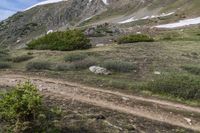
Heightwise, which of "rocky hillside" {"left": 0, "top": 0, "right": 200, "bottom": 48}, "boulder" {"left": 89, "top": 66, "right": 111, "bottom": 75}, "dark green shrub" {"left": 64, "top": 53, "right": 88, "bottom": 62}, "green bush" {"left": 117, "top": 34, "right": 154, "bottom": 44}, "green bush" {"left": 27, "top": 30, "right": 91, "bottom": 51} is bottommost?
"boulder" {"left": 89, "top": 66, "right": 111, "bottom": 75}

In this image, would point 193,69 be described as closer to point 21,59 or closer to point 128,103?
point 128,103

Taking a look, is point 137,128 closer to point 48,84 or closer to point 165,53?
point 48,84

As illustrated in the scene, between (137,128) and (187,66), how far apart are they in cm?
884

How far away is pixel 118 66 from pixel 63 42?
27.8 ft

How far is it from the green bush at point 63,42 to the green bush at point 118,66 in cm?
711

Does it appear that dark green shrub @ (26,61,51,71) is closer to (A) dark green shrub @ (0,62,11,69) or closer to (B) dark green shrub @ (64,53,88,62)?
(A) dark green shrub @ (0,62,11,69)

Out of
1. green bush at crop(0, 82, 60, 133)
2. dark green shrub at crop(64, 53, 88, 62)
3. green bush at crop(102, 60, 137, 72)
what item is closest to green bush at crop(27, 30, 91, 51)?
dark green shrub at crop(64, 53, 88, 62)

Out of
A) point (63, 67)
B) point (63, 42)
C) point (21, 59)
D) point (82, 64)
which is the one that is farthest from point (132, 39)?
point (63, 67)

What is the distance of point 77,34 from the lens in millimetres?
27797

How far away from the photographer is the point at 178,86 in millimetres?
15234

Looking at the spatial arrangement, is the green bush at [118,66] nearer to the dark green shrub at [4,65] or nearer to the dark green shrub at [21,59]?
the dark green shrub at [4,65]

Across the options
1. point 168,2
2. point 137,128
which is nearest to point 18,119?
point 137,128

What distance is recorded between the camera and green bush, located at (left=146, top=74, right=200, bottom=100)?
14.9m

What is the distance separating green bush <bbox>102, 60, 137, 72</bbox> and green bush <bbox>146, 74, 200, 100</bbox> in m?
2.67
